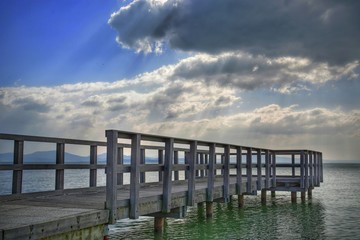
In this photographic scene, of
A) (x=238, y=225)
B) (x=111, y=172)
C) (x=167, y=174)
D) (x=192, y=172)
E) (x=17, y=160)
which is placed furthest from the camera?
(x=238, y=225)

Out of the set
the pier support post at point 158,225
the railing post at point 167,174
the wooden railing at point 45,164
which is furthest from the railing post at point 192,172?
the wooden railing at point 45,164

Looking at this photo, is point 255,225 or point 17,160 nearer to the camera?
point 17,160

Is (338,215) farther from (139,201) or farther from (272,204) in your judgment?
(139,201)

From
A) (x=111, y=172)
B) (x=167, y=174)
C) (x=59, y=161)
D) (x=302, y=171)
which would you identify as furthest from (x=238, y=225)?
(x=111, y=172)

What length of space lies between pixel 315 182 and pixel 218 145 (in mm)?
14510

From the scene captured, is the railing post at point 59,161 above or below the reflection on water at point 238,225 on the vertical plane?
above

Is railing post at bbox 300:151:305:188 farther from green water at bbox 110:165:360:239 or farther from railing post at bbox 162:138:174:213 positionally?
railing post at bbox 162:138:174:213

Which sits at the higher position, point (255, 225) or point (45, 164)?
point (45, 164)

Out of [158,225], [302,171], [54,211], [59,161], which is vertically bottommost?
[158,225]

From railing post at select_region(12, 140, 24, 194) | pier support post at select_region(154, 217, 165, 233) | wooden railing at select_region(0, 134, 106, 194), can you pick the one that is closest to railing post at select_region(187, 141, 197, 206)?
pier support post at select_region(154, 217, 165, 233)

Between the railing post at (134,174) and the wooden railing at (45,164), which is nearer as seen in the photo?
the railing post at (134,174)

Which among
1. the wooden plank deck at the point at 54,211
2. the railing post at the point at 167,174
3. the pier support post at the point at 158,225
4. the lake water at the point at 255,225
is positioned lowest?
the lake water at the point at 255,225

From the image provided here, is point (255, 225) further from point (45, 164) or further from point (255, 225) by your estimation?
point (45, 164)

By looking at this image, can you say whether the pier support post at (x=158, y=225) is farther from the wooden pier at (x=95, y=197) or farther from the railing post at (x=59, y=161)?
the railing post at (x=59, y=161)
